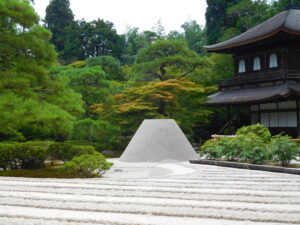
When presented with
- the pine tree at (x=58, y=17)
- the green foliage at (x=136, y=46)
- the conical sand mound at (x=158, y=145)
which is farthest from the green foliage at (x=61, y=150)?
the pine tree at (x=58, y=17)

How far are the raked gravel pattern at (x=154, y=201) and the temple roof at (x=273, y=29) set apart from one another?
13.6 m

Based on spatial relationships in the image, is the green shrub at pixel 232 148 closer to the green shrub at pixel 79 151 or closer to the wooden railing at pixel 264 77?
the green shrub at pixel 79 151

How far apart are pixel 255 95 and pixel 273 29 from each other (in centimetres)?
362

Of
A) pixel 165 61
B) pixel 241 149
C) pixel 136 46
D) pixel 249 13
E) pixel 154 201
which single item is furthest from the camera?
pixel 136 46

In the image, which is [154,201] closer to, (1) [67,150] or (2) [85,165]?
(2) [85,165]

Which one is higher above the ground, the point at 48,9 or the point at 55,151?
the point at 48,9

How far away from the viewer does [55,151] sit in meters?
10.6

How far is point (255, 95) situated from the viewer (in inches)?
843

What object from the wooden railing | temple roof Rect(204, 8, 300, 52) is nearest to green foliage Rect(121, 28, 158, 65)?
temple roof Rect(204, 8, 300, 52)

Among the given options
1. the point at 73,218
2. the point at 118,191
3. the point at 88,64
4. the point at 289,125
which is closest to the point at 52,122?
the point at 118,191

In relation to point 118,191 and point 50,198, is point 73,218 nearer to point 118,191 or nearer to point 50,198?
point 50,198

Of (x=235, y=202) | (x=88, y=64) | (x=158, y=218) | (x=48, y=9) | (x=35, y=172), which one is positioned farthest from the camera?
(x=48, y=9)

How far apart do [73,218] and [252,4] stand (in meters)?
36.7

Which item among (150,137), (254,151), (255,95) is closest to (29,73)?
(150,137)
